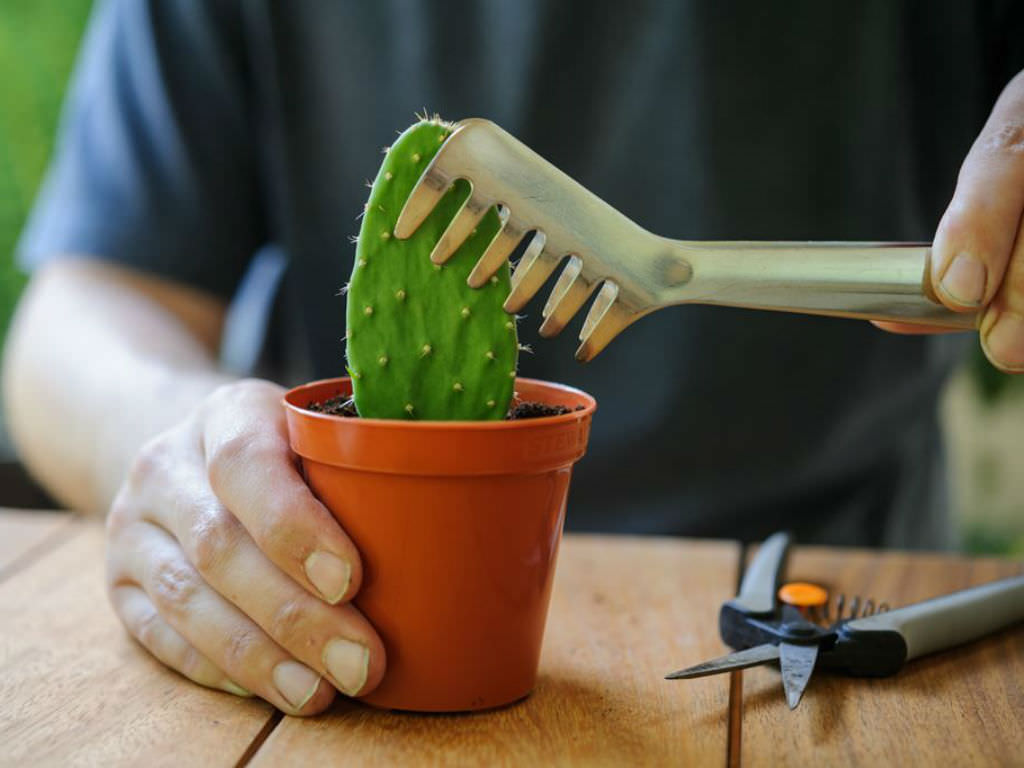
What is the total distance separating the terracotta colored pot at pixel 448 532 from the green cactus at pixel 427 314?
0.05 meters

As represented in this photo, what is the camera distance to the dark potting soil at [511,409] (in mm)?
636

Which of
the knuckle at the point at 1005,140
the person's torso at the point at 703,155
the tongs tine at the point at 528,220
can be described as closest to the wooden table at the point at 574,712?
the tongs tine at the point at 528,220

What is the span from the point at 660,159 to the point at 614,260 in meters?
0.75

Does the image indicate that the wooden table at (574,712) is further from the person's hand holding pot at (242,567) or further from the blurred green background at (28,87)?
the blurred green background at (28,87)

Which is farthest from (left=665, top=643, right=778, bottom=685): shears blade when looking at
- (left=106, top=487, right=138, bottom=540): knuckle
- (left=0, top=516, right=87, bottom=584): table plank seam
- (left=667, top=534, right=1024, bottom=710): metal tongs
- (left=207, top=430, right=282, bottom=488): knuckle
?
(left=0, top=516, right=87, bottom=584): table plank seam

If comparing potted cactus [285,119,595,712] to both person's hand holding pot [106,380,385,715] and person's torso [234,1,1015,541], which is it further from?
person's torso [234,1,1015,541]

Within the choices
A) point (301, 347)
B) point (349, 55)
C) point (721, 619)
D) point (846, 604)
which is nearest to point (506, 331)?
point (721, 619)

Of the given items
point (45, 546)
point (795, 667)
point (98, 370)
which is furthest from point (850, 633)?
point (98, 370)

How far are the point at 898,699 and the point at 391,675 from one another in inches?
12.2

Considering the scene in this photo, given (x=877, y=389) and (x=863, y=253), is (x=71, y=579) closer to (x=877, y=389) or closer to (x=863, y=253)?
(x=863, y=253)

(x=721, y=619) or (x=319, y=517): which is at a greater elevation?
(x=319, y=517)

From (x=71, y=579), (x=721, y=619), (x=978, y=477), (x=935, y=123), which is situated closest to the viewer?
(x=721, y=619)

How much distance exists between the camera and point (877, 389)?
4.37 ft

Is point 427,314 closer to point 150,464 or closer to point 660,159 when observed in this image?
point 150,464
